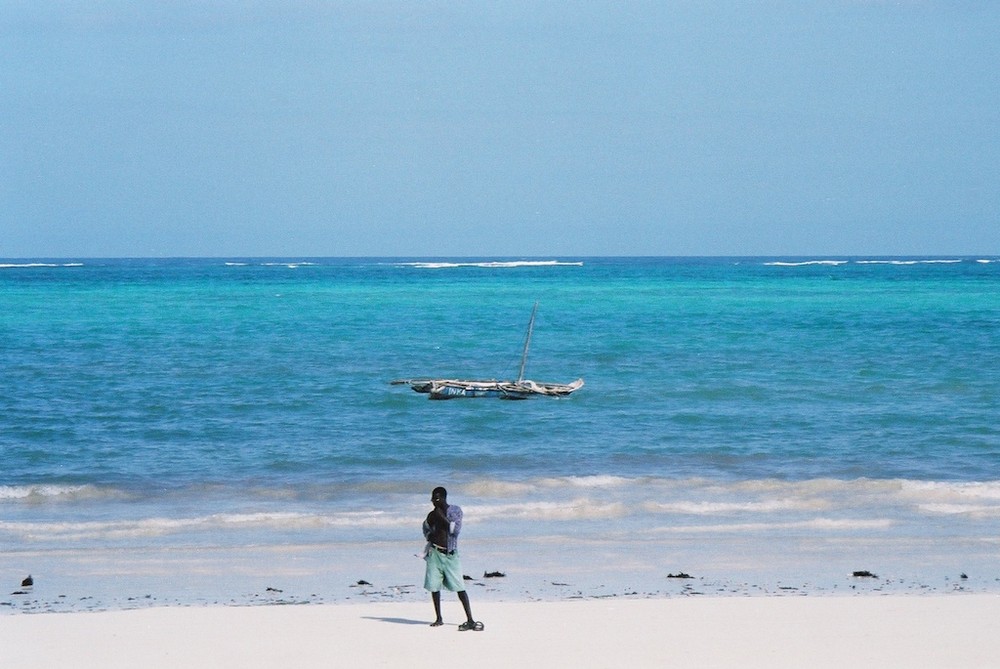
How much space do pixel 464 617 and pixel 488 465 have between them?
874 centimetres

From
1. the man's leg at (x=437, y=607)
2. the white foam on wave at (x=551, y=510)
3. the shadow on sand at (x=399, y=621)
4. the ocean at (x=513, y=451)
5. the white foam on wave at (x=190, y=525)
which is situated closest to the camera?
the man's leg at (x=437, y=607)

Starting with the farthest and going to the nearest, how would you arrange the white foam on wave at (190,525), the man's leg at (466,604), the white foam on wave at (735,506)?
the white foam on wave at (735,506)
the white foam on wave at (190,525)
the man's leg at (466,604)

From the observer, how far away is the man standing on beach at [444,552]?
9.52 metres

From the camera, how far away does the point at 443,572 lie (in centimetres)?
957

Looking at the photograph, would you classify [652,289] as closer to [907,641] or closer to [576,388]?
[576,388]

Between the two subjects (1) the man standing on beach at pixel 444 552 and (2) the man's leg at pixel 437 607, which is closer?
(1) the man standing on beach at pixel 444 552

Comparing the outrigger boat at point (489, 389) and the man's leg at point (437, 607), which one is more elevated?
the man's leg at point (437, 607)

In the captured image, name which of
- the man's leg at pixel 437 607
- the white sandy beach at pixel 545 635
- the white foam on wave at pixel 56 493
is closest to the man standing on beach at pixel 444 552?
the man's leg at pixel 437 607

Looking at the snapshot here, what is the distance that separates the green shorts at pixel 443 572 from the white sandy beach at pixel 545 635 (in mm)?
390

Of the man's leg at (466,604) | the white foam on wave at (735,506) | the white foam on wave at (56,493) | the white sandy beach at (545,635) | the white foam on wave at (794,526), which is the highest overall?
the man's leg at (466,604)

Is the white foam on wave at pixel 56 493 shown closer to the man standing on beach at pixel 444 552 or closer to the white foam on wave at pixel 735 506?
the white foam on wave at pixel 735 506

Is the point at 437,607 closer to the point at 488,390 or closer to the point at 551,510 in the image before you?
the point at 551,510

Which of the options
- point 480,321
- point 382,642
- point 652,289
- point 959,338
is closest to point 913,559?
point 382,642

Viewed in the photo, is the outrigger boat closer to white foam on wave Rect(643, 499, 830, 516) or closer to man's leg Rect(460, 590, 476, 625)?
white foam on wave Rect(643, 499, 830, 516)
